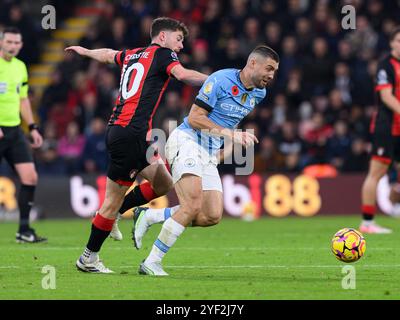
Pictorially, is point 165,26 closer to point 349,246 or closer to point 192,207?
point 192,207

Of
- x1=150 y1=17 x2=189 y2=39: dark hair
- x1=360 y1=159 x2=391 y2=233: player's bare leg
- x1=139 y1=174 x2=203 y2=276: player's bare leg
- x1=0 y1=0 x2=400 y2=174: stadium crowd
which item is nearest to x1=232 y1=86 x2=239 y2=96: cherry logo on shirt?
x1=150 y1=17 x2=189 y2=39: dark hair

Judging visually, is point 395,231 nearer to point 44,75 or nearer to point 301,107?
point 301,107

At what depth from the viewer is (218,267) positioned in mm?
9609

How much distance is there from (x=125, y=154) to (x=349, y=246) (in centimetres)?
224

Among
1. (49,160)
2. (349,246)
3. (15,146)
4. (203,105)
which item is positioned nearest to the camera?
(203,105)

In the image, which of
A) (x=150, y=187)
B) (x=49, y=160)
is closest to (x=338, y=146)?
(x=49, y=160)

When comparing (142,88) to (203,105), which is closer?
(203,105)

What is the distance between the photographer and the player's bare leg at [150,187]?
9617mm

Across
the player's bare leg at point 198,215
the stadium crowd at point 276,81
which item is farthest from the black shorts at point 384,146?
the stadium crowd at point 276,81

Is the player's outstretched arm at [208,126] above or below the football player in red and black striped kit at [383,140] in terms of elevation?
above

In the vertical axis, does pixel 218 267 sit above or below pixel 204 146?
below

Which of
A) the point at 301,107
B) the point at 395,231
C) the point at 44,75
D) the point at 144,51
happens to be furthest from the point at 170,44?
the point at 44,75

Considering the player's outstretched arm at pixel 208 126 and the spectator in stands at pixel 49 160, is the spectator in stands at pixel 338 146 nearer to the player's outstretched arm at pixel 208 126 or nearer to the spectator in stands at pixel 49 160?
the spectator in stands at pixel 49 160

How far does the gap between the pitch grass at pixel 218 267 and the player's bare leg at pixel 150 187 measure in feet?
1.82
